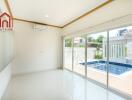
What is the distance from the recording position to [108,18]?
3137mm

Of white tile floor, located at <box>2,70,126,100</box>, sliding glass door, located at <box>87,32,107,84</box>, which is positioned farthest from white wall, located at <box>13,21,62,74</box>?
sliding glass door, located at <box>87,32,107,84</box>

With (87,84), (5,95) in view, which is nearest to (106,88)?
(87,84)

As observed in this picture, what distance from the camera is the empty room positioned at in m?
2.83

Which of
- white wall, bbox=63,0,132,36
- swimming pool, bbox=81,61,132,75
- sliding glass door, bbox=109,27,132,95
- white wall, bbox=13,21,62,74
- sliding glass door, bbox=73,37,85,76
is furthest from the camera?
white wall, bbox=13,21,62,74

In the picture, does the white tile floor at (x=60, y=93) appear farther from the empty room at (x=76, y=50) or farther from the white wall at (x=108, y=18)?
the white wall at (x=108, y=18)

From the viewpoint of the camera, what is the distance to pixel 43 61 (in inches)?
226

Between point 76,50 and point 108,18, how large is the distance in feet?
8.04

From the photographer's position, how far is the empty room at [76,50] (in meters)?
2.83

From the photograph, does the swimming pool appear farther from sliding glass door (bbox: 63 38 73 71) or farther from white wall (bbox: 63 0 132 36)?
sliding glass door (bbox: 63 38 73 71)

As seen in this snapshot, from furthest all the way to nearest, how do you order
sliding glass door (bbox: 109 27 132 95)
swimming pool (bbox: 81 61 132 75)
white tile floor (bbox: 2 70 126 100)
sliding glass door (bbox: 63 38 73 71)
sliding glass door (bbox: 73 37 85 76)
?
sliding glass door (bbox: 63 38 73 71) < sliding glass door (bbox: 73 37 85 76) < swimming pool (bbox: 81 61 132 75) < sliding glass door (bbox: 109 27 132 95) < white tile floor (bbox: 2 70 126 100)

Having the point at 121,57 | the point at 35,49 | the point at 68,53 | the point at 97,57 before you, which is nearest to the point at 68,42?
the point at 68,53

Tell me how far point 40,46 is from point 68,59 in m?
1.71

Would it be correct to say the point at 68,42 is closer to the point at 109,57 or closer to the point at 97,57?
the point at 97,57

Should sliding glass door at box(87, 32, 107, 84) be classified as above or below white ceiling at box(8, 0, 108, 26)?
below
